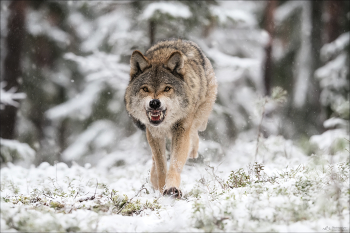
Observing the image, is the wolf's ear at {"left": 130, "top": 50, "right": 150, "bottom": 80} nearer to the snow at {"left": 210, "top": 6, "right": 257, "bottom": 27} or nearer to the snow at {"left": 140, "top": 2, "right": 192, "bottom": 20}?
the snow at {"left": 140, "top": 2, "right": 192, "bottom": 20}

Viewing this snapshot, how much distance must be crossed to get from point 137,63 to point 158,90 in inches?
26.7

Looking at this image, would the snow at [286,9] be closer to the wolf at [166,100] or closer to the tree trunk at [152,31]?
the tree trunk at [152,31]

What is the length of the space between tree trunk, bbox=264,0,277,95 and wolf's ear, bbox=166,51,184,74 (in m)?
9.61

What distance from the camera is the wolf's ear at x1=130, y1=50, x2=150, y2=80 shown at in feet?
16.0

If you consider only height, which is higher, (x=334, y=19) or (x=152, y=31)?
(x=334, y=19)

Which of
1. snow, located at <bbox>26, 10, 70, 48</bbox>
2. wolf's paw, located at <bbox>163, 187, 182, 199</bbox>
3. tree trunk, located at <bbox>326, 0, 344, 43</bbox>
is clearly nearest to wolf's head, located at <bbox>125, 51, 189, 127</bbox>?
wolf's paw, located at <bbox>163, 187, 182, 199</bbox>

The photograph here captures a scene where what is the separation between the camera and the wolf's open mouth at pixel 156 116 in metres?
4.63

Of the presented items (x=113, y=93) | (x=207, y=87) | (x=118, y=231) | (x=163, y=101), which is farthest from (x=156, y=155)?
(x=113, y=93)

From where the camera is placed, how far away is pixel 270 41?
1396cm

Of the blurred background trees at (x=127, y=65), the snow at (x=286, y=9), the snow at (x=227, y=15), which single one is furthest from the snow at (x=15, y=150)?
the snow at (x=286, y=9)

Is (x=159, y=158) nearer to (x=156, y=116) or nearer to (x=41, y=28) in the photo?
(x=156, y=116)

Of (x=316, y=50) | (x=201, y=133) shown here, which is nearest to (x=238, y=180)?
(x=201, y=133)

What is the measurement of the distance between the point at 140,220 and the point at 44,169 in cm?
601

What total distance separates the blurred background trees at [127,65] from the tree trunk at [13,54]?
44 millimetres
